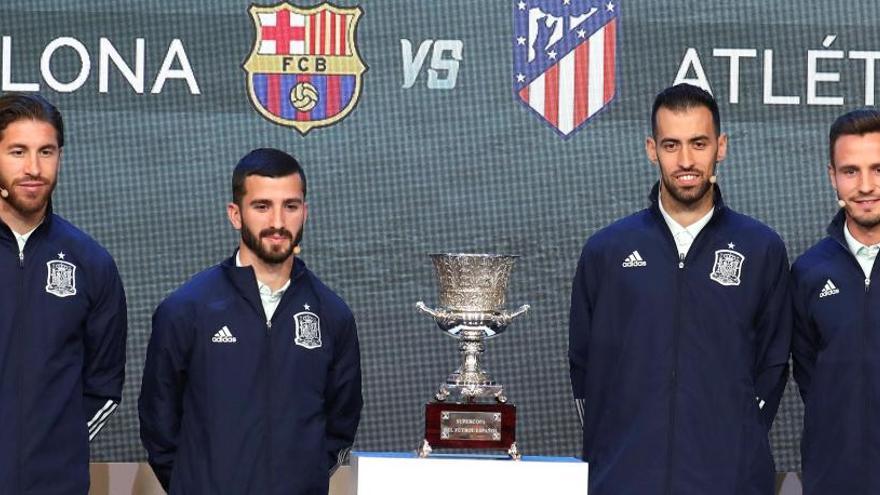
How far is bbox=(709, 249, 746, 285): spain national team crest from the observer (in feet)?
10.2

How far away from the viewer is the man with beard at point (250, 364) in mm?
3047

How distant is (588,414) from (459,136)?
5.35 ft

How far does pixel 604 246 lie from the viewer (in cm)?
321

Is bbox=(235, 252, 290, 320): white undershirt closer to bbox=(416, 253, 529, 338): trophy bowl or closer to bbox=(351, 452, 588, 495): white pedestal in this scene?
bbox=(416, 253, 529, 338): trophy bowl

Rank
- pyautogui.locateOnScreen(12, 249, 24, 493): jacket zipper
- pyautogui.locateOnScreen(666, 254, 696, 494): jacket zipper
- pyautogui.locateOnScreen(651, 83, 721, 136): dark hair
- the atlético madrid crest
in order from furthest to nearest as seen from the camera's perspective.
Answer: the atlético madrid crest → pyautogui.locateOnScreen(651, 83, 721, 136): dark hair → pyautogui.locateOnScreen(666, 254, 696, 494): jacket zipper → pyautogui.locateOnScreen(12, 249, 24, 493): jacket zipper

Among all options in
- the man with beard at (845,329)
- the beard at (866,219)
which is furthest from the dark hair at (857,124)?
the beard at (866,219)

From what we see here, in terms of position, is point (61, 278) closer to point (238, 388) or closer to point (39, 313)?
point (39, 313)

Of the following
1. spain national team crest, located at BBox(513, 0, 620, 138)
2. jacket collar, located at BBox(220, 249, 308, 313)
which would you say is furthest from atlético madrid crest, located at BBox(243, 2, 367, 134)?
jacket collar, located at BBox(220, 249, 308, 313)

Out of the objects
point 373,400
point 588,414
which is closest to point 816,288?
point 588,414

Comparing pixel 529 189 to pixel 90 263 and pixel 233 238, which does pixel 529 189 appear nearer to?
pixel 233 238

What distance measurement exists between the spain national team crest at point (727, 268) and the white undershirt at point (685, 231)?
0.07 m

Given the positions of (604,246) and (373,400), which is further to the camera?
(373,400)

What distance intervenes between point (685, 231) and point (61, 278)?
1348 millimetres

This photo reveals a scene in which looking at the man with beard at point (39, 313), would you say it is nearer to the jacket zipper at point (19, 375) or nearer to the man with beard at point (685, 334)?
the jacket zipper at point (19, 375)
